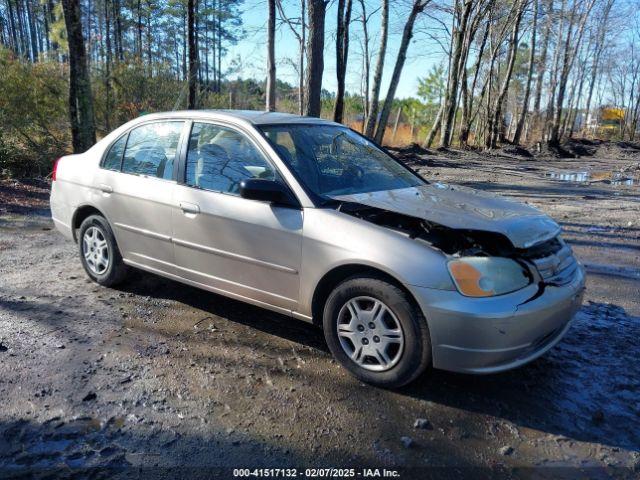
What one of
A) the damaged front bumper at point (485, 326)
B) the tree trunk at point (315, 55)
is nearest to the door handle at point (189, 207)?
the damaged front bumper at point (485, 326)

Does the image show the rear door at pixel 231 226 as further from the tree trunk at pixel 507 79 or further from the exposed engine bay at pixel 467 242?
the tree trunk at pixel 507 79

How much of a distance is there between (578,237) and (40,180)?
10989 mm

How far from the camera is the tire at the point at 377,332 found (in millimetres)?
2975

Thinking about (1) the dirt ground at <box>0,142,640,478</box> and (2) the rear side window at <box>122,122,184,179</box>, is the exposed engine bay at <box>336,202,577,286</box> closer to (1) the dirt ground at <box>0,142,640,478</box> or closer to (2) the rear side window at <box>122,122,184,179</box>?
(1) the dirt ground at <box>0,142,640,478</box>

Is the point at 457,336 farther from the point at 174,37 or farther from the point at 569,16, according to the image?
the point at 174,37

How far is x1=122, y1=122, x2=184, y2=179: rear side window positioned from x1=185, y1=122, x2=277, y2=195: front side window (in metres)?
0.22

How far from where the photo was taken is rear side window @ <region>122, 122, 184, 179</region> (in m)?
4.23

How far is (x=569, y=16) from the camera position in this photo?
99.8 ft

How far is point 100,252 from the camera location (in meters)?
4.79

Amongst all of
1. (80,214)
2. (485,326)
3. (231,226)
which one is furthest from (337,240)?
(80,214)

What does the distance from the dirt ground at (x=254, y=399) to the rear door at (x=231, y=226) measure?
0.48 m

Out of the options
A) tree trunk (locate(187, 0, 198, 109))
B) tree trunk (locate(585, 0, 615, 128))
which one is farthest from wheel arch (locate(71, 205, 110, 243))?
tree trunk (locate(585, 0, 615, 128))

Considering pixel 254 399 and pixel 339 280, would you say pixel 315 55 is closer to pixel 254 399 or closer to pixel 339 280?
pixel 339 280

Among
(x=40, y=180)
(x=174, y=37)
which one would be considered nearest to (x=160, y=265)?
(x=40, y=180)
